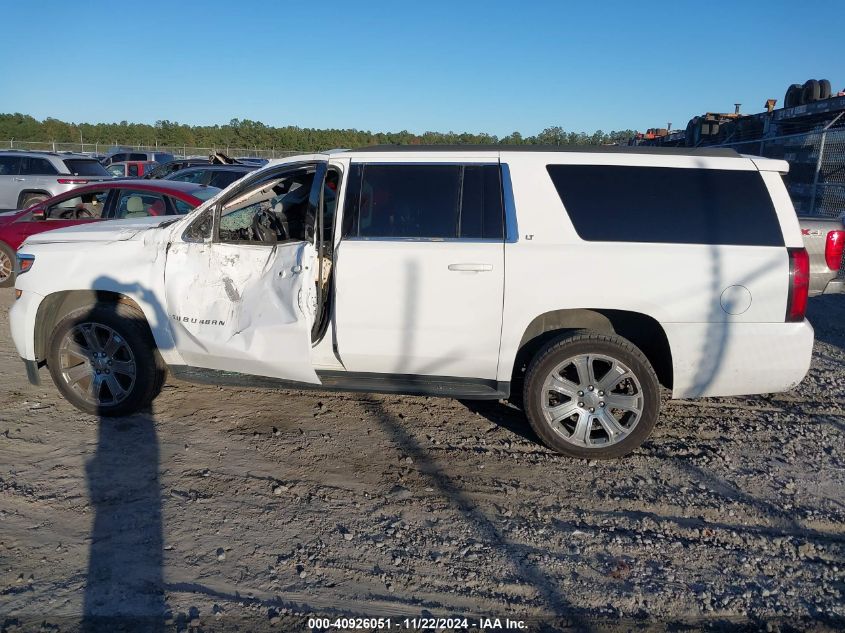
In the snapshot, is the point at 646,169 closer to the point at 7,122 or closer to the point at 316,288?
the point at 316,288

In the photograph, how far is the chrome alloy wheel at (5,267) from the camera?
9492mm

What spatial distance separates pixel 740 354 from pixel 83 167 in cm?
1605

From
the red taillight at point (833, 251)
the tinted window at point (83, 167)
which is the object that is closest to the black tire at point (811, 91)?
the red taillight at point (833, 251)

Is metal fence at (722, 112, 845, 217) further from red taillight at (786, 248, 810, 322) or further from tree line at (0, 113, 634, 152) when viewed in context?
tree line at (0, 113, 634, 152)

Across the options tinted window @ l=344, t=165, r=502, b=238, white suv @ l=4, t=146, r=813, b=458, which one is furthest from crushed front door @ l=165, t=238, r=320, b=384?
tinted window @ l=344, t=165, r=502, b=238

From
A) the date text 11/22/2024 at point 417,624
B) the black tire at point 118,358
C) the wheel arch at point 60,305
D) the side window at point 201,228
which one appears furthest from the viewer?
the wheel arch at point 60,305

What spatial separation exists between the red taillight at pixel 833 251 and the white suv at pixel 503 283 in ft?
11.1

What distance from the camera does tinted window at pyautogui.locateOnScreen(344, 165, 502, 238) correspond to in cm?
451

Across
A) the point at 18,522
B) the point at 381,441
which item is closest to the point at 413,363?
the point at 381,441

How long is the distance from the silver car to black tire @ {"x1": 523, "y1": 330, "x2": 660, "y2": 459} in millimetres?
13517

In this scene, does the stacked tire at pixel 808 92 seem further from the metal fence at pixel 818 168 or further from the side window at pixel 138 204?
the side window at pixel 138 204

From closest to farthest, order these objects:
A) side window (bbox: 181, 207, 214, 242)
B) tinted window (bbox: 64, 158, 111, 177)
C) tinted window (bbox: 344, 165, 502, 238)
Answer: tinted window (bbox: 344, 165, 502, 238), side window (bbox: 181, 207, 214, 242), tinted window (bbox: 64, 158, 111, 177)

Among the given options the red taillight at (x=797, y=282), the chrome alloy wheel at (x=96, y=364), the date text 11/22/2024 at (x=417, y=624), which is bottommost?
the date text 11/22/2024 at (x=417, y=624)

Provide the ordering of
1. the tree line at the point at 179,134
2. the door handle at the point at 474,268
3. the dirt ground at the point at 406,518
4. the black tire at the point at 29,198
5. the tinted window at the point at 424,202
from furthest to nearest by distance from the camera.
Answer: the tree line at the point at 179,134
the black tire at the point at 29,198
the tinted window at the point at 424,202
the door handle at the point at 474,268
the dirt ground at the point at 406,518
